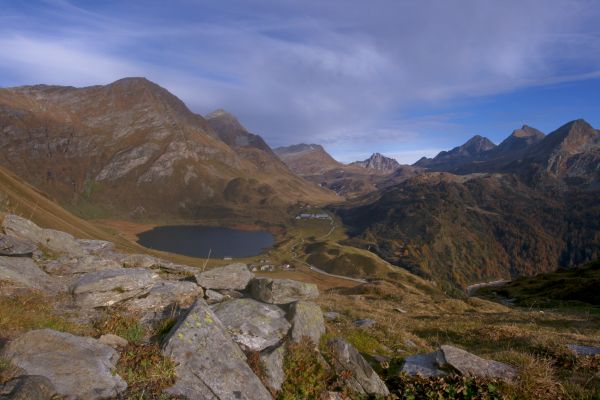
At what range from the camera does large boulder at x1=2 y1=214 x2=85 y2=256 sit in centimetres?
1980

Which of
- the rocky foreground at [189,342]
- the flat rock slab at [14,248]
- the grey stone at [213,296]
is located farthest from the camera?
the flat rock slab at [14,248]

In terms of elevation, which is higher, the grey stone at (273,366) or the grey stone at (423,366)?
the grey stone at (423,366)

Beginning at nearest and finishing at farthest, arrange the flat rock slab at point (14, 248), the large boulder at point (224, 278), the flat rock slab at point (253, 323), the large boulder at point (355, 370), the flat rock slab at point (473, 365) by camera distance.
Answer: the flat rock slab at point (473, 365)
the large boulder at point (355, 370)
the flat rock slab at point (253, 323)
the flat rock slab at point (14, 248)
the large boulder at point (224, 278)

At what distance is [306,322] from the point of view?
12.7 metres

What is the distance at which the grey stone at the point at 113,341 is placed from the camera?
395 inches

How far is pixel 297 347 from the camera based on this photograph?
37.2 feet

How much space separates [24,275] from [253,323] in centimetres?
961

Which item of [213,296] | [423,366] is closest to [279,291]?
[213,296]

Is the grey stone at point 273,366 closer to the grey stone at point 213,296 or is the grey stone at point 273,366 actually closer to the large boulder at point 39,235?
the grey stone at point 213,296

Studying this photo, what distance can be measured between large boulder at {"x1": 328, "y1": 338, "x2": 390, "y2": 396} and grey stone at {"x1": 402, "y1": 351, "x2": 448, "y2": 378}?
1006 mm

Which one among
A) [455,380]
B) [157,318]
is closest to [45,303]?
[157,318]

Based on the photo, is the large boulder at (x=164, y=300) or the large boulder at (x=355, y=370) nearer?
the large boulder at (x=355, y=370)

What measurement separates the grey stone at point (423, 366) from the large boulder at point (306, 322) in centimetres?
285

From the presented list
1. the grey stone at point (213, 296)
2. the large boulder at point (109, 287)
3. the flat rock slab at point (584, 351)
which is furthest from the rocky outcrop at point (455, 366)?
the large boulder at point (109, 287)
